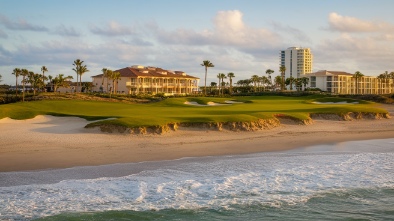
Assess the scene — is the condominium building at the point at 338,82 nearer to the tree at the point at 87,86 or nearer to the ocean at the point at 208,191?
the tree at the point at 87,86

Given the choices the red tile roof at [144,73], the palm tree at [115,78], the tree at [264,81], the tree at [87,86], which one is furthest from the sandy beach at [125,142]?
the tree at [264,81]

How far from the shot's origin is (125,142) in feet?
85.4

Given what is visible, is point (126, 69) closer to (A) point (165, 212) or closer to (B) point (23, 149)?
(B) point (23, 149)

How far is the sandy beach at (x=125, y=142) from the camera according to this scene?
825 inches

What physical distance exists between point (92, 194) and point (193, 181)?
3766 mm

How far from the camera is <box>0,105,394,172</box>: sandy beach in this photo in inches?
825

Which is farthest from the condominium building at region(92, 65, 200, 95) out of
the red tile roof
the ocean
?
the ocean

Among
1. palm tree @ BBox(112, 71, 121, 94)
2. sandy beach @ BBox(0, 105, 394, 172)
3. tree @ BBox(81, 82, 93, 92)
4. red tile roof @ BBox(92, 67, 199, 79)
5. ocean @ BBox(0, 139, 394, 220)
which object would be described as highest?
red tile roof @ BBox(92, 67, 199, 79)

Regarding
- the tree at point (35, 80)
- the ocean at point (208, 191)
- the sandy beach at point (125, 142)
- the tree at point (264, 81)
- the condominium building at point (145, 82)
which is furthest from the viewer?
the tree at point (264, 81)

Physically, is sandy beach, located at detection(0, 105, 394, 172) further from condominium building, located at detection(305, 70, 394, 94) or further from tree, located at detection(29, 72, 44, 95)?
condominium building, located at detection(305, 70, 394, 94)

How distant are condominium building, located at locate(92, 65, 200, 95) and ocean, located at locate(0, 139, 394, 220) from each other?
96143mm

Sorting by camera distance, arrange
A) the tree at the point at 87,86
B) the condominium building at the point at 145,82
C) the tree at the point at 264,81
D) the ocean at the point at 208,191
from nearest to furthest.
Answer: the ocean at the point at 208,191
the condominium building at the point at 145,82
the tree at the point at 87,86
the tree at the point at 264,81

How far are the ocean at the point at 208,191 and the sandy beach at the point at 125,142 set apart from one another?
213cm

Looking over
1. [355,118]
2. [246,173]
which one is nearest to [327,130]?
[355,118]
